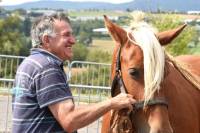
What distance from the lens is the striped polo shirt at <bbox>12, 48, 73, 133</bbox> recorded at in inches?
139

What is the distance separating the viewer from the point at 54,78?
11.6 feet

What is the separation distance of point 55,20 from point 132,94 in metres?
0.93

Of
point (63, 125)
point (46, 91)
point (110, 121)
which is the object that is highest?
point (46, 91)

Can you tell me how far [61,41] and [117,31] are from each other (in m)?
0.89

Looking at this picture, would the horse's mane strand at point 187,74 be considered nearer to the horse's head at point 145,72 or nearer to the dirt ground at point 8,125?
the horse's head at point 145,72

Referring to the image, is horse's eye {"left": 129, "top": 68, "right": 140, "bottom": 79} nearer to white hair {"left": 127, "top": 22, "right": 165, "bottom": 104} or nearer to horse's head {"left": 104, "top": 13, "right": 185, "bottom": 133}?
horse's head {"left": 104, "top": 13, "right": 185, "bottom": 133}

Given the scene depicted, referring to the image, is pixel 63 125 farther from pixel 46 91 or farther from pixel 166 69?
pixel 166 69

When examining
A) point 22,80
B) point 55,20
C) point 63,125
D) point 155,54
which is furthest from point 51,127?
point 155,54

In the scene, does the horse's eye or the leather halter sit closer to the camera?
the leather halter

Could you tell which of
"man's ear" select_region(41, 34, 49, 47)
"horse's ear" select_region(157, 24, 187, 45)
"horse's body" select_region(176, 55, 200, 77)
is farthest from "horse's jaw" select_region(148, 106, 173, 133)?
"horse's body" select_region(176, 55, 200, 77)

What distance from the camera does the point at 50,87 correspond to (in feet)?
11.6

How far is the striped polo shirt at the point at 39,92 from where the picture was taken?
3539mm

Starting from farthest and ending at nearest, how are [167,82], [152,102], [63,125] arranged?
[167,82] → [152,102] → [63,125]

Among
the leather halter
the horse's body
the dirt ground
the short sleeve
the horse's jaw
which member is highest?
the short sleeve
